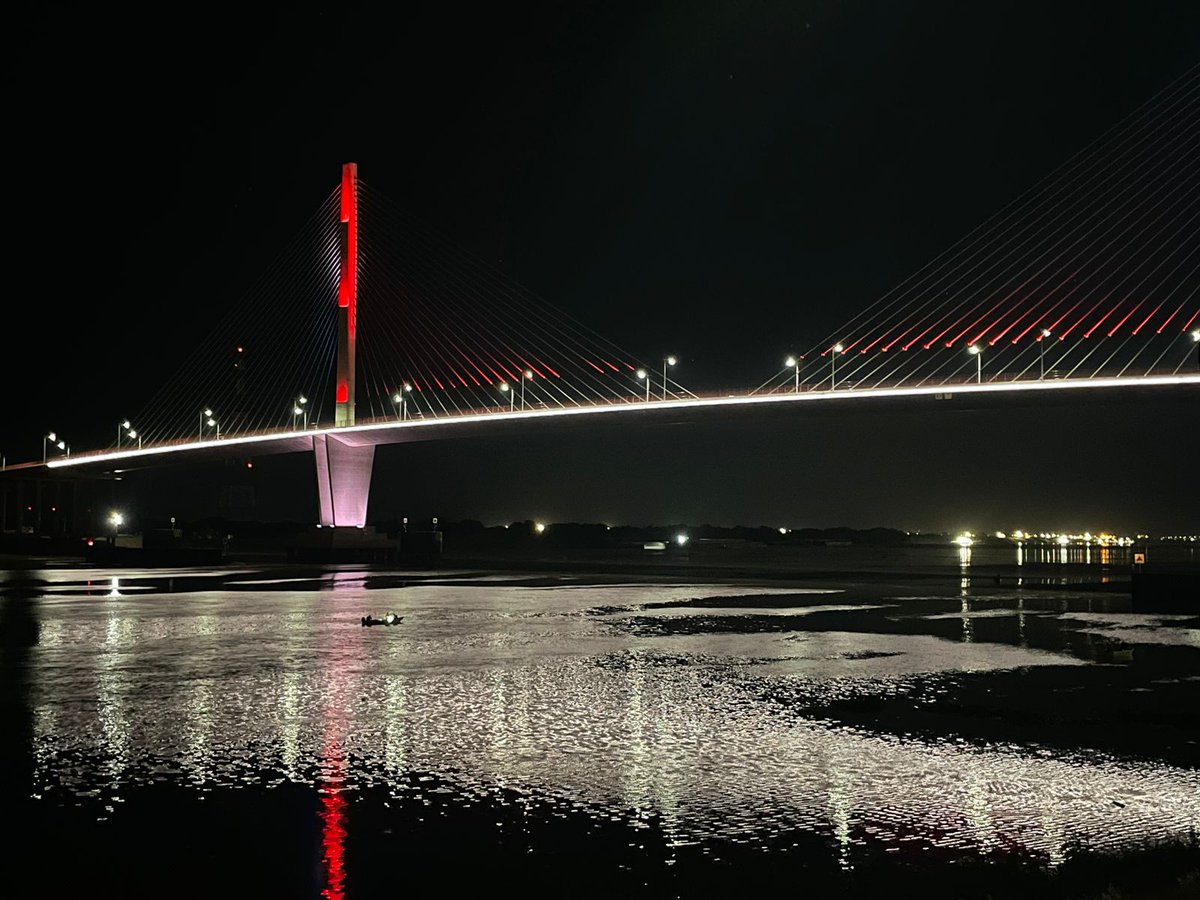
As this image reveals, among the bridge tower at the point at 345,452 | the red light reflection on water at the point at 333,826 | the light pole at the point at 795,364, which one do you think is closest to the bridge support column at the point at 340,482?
the bridge tower at the point at 345,452

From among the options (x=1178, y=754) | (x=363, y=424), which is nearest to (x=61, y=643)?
(x=1178, y=754)

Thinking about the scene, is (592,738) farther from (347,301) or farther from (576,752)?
(347,301)

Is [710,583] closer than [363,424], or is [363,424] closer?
[710,583]

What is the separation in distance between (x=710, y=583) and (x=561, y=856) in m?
26.0

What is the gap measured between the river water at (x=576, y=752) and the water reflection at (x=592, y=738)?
0.12 feet

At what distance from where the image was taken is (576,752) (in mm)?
8133

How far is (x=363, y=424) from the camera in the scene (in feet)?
175

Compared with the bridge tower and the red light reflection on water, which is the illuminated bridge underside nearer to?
the bridge tower

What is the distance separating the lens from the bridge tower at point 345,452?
52.8m

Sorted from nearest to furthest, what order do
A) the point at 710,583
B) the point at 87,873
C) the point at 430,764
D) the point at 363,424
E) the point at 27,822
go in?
1. the point at 87,873
2. the point at 27,822
3. the point at 430,764
4. the point at 710,583
5. the point at 363,424

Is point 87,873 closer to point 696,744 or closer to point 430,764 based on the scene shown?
point 430,764

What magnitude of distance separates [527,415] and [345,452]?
941cm

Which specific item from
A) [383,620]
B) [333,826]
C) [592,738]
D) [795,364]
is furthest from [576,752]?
[795,364]

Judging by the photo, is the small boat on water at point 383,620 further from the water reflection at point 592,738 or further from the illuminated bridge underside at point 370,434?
the illuminated bridge underside at point 370,434
